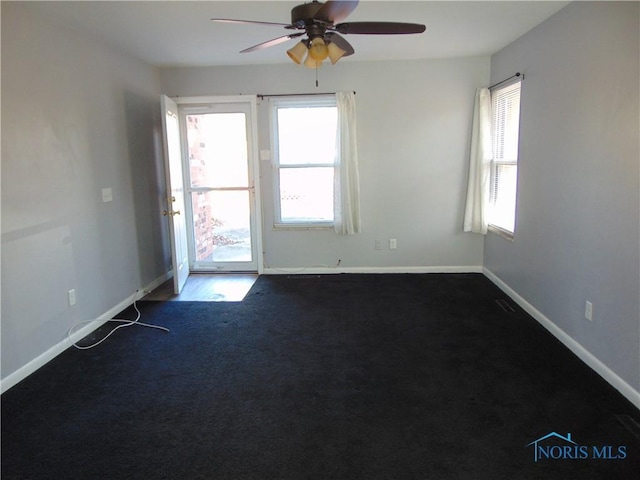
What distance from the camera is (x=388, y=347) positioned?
3.08m

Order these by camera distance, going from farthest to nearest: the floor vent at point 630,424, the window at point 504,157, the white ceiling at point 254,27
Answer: the window at point 504,157 → the white ceiling at point 254,27 → the floor vent at point 630,424

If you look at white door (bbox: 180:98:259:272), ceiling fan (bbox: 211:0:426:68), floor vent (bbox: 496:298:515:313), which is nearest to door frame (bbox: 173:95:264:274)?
white door (bbox: 180:98:259:272)

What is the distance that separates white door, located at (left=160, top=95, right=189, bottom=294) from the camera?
423 centimetres

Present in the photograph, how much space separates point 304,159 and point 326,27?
8.59 feet

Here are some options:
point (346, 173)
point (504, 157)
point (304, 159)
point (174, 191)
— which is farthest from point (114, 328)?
point (504, 157)

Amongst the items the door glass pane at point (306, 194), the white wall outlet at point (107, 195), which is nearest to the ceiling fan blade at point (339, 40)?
the door glass pane at point (306, 194)

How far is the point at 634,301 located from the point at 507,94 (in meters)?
2.57

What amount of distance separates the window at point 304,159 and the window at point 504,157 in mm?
1756

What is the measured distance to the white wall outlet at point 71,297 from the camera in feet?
10.6

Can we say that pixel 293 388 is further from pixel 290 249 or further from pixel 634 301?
pixel 290 249

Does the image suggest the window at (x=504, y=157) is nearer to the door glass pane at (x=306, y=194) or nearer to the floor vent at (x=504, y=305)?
the floor vent at (x=504, y=305)

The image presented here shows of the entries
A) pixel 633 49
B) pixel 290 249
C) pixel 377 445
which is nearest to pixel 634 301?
pixel 633 49

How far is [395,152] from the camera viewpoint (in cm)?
478
